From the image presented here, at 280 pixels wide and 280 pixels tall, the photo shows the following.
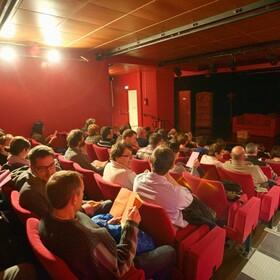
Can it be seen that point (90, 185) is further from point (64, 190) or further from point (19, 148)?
point (64, 190)

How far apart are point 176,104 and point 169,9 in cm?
1032

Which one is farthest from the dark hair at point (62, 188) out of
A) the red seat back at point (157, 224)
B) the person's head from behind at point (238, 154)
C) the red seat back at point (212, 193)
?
the person's head from behind at point (238, 154)

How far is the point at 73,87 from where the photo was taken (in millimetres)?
7211

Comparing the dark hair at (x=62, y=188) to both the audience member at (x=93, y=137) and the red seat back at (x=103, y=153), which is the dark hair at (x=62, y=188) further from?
the audience member at (x=93, y=137)

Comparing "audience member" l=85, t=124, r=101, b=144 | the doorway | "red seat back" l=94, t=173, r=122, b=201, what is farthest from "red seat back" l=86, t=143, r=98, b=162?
the doorway

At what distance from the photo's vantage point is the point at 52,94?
6.84 meters

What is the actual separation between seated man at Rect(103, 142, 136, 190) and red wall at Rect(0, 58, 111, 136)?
488 cm

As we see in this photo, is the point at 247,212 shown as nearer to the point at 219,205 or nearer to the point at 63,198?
the point at 219,205

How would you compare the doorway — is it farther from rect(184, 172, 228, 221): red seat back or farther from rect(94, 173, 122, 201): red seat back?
rect(94, 173, 122, 201): red seat back

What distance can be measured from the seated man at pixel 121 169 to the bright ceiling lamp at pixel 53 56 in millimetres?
5344

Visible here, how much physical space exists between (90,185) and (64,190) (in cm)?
158

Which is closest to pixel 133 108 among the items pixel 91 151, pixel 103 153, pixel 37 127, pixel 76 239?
pixel 37 127

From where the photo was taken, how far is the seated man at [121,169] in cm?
243

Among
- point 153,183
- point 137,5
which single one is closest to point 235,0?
point 137,5
